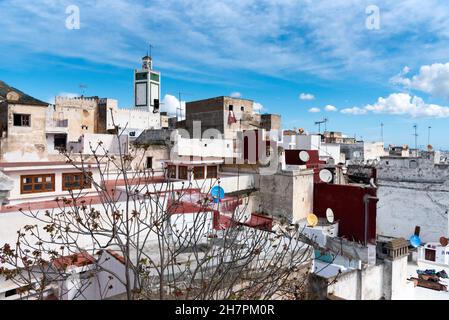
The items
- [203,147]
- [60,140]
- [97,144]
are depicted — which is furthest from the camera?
[60,140]

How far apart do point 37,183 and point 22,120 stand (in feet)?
27.3

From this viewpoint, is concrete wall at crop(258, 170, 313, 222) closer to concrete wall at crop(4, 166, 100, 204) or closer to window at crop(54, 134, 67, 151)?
concrete wall at crop(4, 166, 100, 204)

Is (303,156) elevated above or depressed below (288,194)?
above

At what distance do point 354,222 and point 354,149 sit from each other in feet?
75.6

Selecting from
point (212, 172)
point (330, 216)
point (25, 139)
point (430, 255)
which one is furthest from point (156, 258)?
point (430, 255)

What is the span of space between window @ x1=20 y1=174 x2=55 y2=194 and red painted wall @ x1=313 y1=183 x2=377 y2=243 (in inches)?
554

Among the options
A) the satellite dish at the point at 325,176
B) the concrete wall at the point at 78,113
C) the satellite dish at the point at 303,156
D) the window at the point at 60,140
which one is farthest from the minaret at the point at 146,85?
the satellite dish at the point at 325,176

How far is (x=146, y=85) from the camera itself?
5116cm

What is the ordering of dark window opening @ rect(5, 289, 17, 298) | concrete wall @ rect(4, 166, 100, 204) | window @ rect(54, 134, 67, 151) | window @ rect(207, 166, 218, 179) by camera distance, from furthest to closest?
1. window @ rect(54, 134, 67, 151)
2. window @ rect(207, 166, 218, 179)
3. concrete wall @ rect(4, 166, 100, 204)
4. dark window opening @ rect(5, 289, 17, 298)

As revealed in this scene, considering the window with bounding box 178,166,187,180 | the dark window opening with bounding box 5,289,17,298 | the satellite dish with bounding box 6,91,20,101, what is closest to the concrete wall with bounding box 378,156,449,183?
the window with bounding box 178,166,187,180

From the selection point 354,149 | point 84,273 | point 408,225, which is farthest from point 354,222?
point 354,149

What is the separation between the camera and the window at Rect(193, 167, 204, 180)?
Result: 17.0 metres

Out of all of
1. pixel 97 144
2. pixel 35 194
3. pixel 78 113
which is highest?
pixel 78 113

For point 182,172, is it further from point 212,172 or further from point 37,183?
point 37,183
